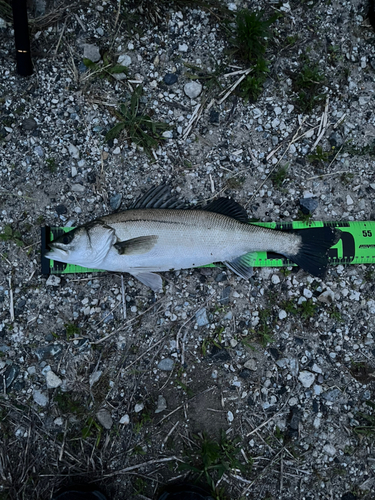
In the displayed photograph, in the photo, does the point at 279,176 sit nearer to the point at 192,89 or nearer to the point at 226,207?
the point at 226,207

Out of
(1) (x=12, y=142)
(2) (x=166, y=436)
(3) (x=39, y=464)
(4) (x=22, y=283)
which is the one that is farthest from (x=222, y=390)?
(1) (x=12, y=142)

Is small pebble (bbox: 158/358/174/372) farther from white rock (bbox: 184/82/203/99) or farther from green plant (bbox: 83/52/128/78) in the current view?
green plant (bbox: 83/52/128/78)

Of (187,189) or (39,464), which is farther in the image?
(187,189)

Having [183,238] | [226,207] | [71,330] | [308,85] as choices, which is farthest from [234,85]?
[71,330]

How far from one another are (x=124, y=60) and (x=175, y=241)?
2.19 metres

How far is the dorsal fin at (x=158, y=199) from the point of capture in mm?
3669

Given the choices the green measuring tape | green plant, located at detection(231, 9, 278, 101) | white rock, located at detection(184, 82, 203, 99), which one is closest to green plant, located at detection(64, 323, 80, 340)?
the green measuring tape

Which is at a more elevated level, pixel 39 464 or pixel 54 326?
pixel 54 326

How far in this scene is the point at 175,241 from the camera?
351 cm

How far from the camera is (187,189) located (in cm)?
391

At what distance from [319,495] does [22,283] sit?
13.1 ft

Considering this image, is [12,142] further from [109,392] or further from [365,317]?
[365,317]

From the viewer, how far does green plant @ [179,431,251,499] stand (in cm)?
362

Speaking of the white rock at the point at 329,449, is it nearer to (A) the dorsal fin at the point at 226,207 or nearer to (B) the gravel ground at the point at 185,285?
(B) the gravel ground at the point at 185,285
